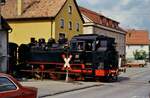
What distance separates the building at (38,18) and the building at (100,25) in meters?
14.0

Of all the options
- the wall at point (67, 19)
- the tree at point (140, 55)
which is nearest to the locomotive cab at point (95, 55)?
the wall at point (67, 19)

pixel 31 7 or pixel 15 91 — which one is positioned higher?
pixel 31 7

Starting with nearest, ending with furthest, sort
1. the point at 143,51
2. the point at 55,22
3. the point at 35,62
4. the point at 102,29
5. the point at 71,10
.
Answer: the point at 35,62, the point at 55,22, the point at 71,10, the point at 102,29, the point at 143,51

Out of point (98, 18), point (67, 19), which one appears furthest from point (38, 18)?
point (98, 18)

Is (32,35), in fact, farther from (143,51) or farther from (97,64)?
(143,51)

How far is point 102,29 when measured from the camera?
77875 millimetres

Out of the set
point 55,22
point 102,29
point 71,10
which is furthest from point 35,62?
point 102,29

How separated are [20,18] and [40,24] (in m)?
2.68

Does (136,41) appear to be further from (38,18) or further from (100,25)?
(38,18)

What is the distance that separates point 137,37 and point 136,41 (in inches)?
70.1

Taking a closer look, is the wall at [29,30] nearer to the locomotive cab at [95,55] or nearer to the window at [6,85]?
the locomotive cab at [95,55]

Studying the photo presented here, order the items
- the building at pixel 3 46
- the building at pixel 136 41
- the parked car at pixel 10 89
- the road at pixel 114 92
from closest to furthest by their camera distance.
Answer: the parked car at pixel 10 89, the road at pixel 114 92, the building at pixel 3 46, the building at pixel 136 41

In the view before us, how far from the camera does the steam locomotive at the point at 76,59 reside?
32.8 m

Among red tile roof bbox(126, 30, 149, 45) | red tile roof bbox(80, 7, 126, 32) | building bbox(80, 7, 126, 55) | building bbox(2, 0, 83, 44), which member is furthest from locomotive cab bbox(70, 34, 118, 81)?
red tile roof bbox(126, 30, 149, 45)
